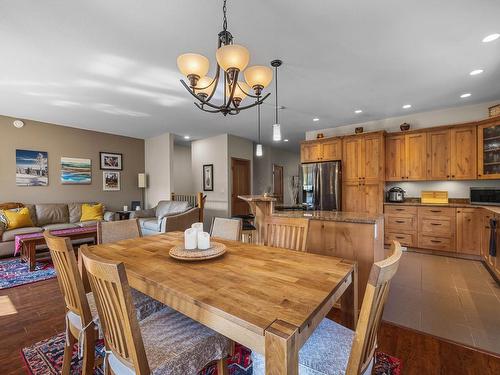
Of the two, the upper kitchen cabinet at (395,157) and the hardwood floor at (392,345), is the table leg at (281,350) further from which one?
the upper kitchen cabinet at (395,157)

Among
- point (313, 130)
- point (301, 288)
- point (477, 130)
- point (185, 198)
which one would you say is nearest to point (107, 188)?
point (185, 198)

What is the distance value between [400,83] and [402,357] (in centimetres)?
317

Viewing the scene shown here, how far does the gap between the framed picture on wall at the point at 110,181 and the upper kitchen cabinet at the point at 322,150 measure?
4775 mm

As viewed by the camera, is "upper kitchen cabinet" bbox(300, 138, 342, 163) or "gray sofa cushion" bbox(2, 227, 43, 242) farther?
"upper kitchen cabinet" bbox(300, 138, 342, 163)

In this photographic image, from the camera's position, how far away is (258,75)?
1.97 metres

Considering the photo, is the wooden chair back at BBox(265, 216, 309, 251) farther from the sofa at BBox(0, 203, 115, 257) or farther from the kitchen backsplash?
the sofa at BBox(0, 203, 115, 257)

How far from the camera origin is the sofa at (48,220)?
399 centimetres

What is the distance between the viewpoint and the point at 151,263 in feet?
4.77

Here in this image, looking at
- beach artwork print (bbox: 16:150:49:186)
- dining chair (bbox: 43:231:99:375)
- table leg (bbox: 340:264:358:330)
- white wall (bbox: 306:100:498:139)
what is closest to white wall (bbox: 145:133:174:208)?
beach artwork print (bbox: 16:150:49:186)

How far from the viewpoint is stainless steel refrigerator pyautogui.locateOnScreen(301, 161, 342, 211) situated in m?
4.77

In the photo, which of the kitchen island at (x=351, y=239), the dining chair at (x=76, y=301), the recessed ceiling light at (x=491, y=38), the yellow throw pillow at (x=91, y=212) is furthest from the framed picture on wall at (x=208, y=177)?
the recessed ceiling light at (x=491, y=38)

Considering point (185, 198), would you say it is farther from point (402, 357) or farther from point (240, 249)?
point (402, 357)

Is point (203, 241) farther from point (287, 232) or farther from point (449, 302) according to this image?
point (449, 302)

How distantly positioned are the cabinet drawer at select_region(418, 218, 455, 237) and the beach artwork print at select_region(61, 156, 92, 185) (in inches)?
280
